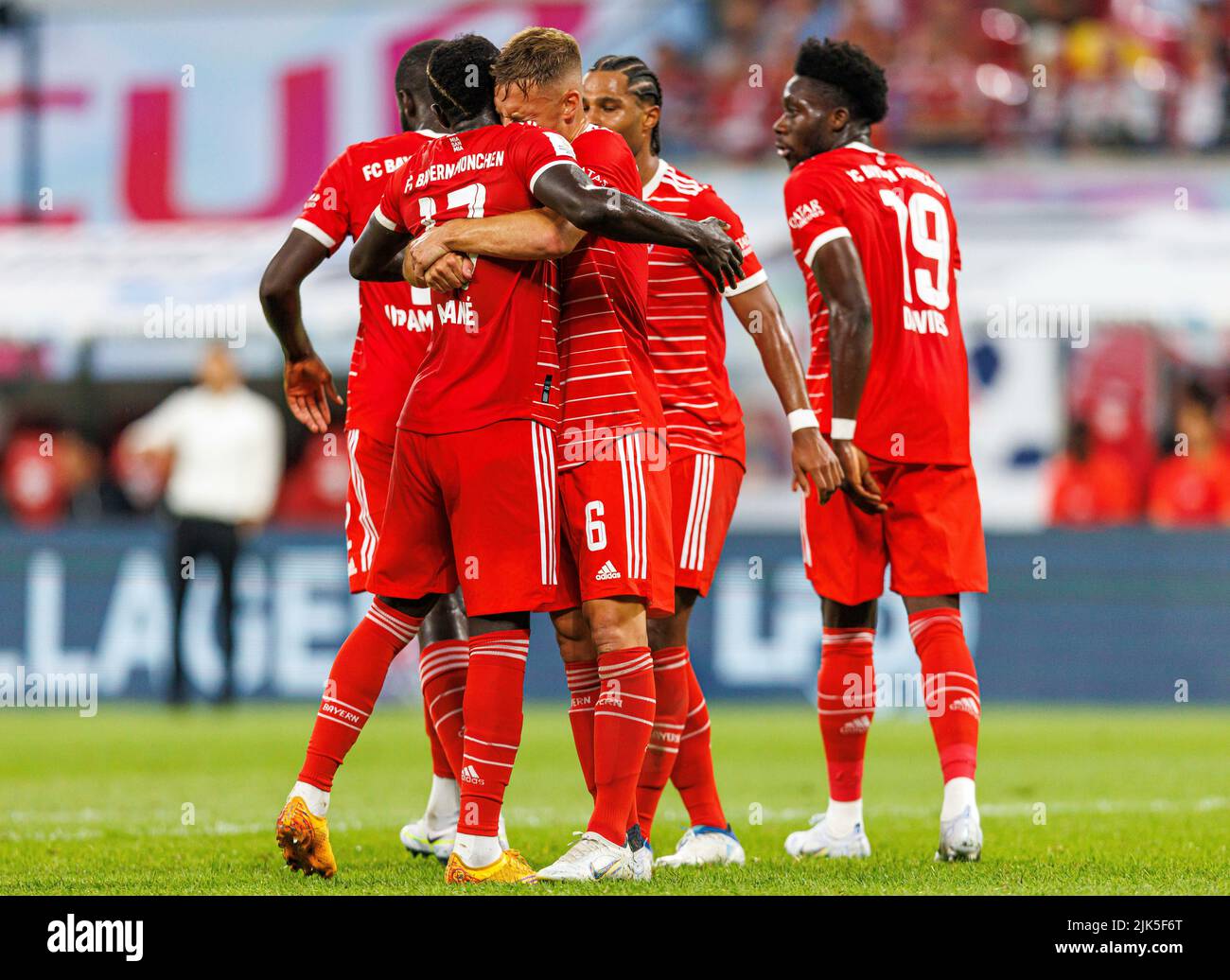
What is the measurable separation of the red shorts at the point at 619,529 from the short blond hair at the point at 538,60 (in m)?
1.05

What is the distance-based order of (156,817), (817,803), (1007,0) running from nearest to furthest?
1. (156,817)
2. (817,803)
3. (1007,0)

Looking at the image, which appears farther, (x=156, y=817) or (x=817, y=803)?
(x=817, y=803)

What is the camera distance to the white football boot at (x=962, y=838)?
553 cm

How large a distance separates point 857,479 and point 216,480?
7689 mm

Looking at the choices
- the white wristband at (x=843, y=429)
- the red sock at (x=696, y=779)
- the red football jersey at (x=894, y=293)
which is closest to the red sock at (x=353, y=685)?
the red sock at (x=696, y=779)

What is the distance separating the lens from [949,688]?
19.0ft

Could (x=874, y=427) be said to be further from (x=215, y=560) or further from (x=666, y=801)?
(x=215, y=560)

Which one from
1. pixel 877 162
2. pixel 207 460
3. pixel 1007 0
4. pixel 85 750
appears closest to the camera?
pixel 877 162

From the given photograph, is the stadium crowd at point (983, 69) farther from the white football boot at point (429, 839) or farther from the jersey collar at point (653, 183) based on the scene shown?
the white football boot at point (429, 839)

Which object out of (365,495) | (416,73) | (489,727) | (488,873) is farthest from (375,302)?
(488,873)

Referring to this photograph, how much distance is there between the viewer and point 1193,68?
16.8m
